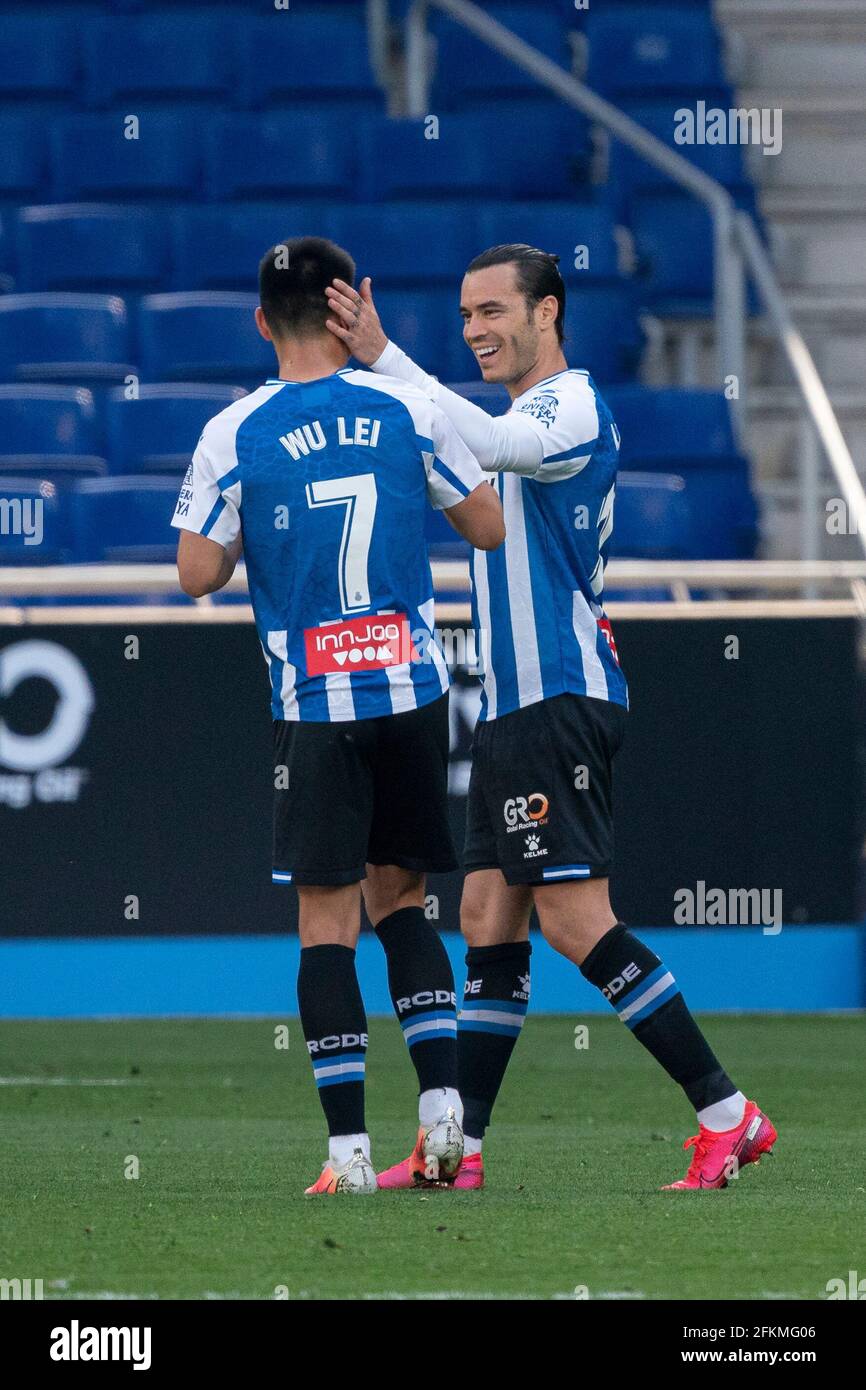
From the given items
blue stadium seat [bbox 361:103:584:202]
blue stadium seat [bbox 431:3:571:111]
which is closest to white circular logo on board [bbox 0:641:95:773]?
blue stadium seat [bbox 361:103:584:202]

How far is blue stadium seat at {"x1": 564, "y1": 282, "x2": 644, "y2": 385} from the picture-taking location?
11.1 metres

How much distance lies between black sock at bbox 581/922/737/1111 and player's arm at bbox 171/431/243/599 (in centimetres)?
100

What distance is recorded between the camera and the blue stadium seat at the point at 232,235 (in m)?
11.4

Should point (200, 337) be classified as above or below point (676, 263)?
below

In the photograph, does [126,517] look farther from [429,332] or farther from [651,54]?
[651,54]

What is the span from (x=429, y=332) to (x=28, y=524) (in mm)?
2411

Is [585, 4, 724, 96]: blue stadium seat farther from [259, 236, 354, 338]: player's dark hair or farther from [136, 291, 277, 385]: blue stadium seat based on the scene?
[259, 236, 354, 338]: player's dark hair

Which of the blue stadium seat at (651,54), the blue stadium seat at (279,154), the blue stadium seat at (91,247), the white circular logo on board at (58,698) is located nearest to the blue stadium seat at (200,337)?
the blue stadium seat at (91,247)

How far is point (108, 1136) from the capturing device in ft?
18.0

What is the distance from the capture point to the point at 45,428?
10.1 metres

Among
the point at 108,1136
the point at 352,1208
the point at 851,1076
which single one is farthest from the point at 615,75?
the point at 352,1208

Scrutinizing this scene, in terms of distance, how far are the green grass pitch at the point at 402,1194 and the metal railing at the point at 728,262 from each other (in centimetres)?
284

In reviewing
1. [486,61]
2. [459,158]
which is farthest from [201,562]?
[486,61]

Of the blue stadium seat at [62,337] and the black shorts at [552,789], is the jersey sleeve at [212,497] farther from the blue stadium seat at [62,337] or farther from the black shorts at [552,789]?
the blue stadium seat at [62,337]
